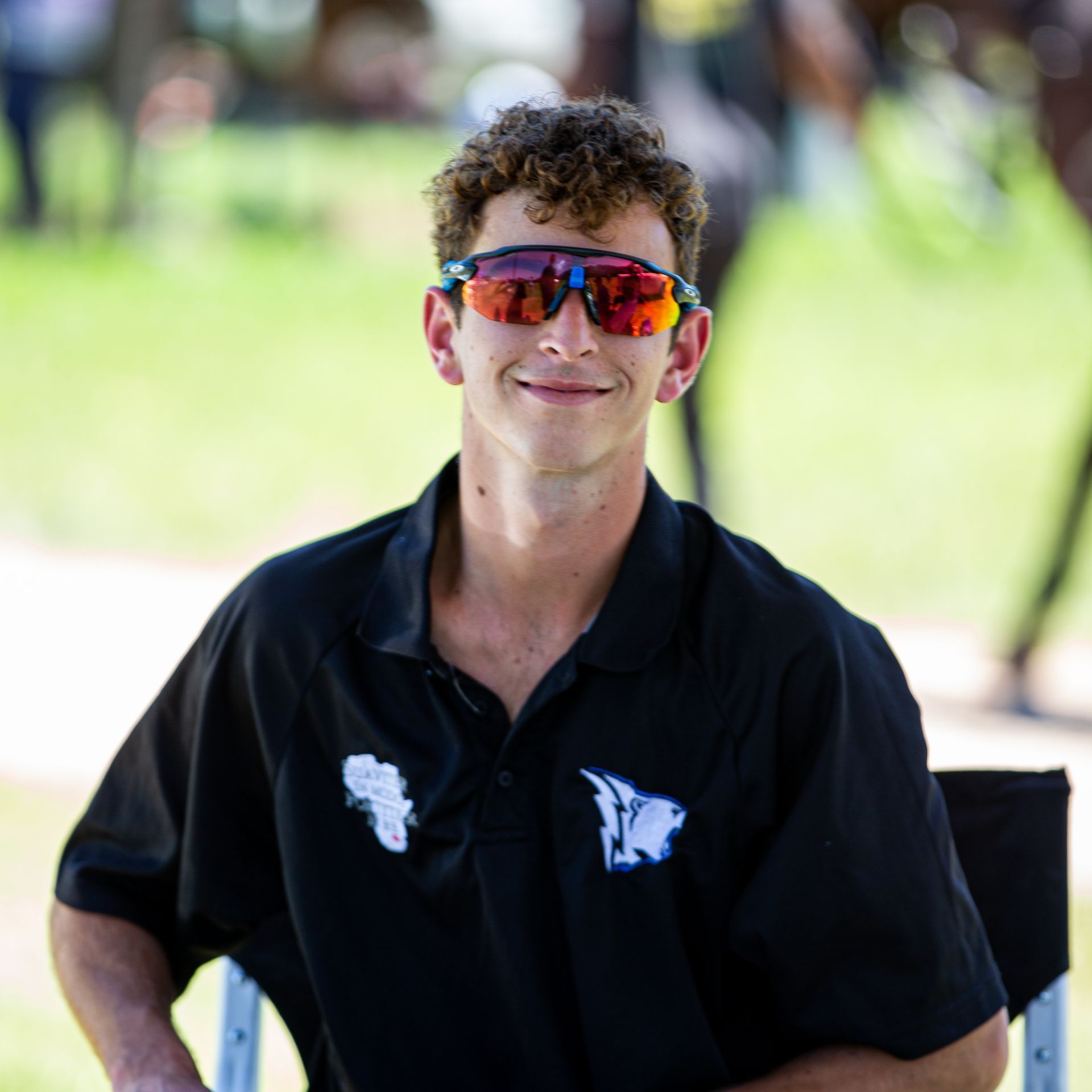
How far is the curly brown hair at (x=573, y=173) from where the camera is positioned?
157 centimetres

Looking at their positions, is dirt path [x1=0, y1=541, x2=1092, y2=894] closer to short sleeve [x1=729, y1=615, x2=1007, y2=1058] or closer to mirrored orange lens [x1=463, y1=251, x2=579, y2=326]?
short sleeve [x1=729, y1=615, x2=1007, y2=1058]

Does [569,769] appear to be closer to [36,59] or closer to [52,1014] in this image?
[52,1014]

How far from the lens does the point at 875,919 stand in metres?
1.49

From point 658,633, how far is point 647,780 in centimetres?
16

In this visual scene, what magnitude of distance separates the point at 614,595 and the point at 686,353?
33cm

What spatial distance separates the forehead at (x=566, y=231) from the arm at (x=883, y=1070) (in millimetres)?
887

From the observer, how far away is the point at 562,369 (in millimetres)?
1589

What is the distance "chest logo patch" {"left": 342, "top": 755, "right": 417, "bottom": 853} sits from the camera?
1.63 m

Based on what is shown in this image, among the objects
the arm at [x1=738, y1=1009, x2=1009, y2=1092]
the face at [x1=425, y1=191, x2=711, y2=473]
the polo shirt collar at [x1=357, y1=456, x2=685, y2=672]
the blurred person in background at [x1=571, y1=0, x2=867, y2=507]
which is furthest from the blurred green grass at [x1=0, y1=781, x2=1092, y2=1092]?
the blurred person in background at [x1=571, y1=0, x2=867, y2=507]

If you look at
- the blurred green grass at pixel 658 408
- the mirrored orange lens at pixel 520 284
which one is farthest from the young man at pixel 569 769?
the blurred green grass at pixel 658 408

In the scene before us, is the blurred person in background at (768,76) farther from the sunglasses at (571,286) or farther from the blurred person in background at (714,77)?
the sunglasses at (571,286)

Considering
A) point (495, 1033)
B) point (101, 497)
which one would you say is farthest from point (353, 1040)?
point (101, 497)

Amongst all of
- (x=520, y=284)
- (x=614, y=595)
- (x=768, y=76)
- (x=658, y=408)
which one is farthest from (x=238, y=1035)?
(x=658, y=408)

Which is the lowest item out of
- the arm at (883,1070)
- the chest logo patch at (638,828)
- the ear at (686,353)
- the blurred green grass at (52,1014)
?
the blurred green grass at (52,1014)
